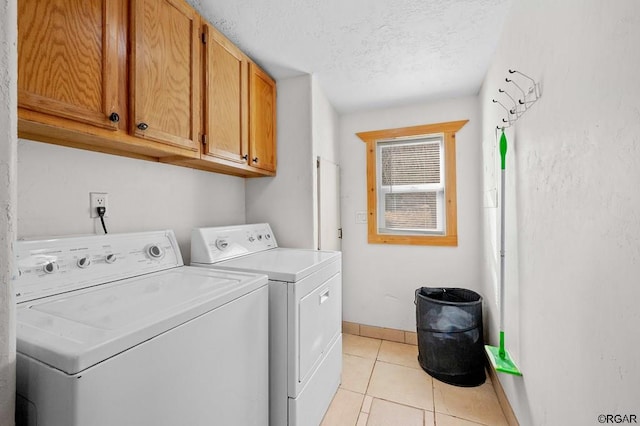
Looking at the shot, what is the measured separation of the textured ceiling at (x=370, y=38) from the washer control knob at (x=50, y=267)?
54.5 inches

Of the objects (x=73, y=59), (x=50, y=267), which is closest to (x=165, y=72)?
(x=73, y=59)

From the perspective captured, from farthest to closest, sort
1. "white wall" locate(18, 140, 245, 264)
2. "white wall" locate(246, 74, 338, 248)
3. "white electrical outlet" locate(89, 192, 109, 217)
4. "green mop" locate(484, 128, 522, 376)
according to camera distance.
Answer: "white wall" locate(246, 74, 338, 248) → "green mop" locate(484, 128, 522, 376) → "white electrical outlet" locate(89, 192, 109, 217) → "white wall" locate(18, 140, 245, 264)

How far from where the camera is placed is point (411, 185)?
273 centimetres

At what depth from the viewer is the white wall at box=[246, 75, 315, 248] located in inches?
83.0

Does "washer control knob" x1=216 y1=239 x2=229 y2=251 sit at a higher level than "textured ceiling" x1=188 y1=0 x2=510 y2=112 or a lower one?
lower

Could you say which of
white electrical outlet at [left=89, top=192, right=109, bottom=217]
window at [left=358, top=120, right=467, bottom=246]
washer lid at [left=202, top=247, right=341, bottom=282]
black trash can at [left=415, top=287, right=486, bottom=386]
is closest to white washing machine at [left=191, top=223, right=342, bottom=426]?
washer lid at [left=202, top=247, right=341, bottom=282]

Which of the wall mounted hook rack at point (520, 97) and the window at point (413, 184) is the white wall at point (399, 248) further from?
the wall mounted hook rack at point (520, 97)

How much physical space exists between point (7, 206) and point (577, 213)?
1486 mm

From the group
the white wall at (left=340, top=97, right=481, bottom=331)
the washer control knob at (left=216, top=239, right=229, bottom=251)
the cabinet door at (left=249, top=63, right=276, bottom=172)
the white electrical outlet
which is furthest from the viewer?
the white wall at (left=340, top=97, right=481, bottom=331)

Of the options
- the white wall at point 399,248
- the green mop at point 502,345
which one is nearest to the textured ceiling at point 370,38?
the white wall at point 399,248

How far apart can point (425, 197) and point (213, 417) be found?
2.41 m

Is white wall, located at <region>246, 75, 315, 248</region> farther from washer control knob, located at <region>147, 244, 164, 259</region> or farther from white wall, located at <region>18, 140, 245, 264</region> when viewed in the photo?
washer control knob, located at <region>147, 244, 164, 259</region>

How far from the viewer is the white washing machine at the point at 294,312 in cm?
128

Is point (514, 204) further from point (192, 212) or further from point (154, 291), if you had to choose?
point (192, 212)
